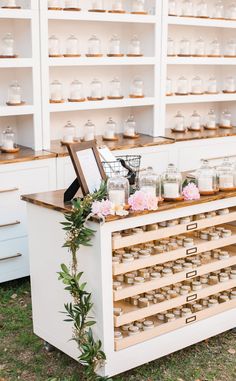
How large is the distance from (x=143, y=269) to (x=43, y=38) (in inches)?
81.1

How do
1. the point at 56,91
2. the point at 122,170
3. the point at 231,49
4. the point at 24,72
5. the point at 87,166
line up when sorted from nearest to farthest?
the point at 87,166
the point at 122,170
the point at 24,72
the point at 56,91
the point at 231,49

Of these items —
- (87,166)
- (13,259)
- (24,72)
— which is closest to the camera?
(87,166)

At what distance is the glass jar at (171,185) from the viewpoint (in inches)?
126

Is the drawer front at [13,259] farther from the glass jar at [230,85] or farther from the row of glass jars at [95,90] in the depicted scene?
the glass jar at [230,85]

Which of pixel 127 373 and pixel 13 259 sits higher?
pixel 13 259

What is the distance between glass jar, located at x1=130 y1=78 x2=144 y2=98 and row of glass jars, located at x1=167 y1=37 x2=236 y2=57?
38 centimetres

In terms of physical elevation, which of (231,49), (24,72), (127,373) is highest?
(231,49)

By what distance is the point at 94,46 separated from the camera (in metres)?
5.09

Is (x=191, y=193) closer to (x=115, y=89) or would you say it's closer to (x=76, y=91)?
(x=76, y=91)

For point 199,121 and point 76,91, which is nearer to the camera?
point 76,91

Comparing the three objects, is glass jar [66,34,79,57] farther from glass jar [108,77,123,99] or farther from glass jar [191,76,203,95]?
glass jar [191,76,203,95]

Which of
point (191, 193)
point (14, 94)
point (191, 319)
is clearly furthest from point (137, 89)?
point (191, 319)

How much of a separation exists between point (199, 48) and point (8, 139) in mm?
2095

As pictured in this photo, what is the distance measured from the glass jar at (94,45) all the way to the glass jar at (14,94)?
69cm
